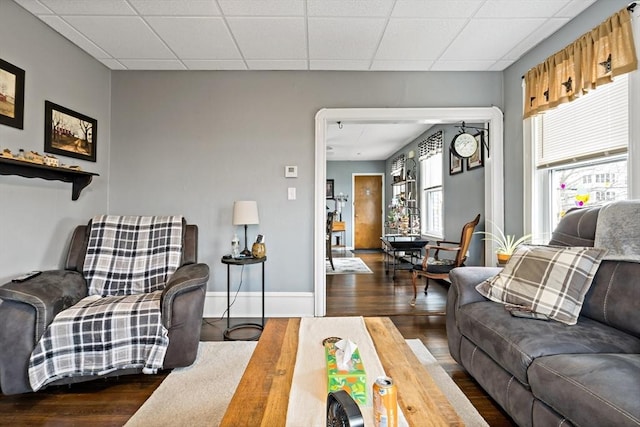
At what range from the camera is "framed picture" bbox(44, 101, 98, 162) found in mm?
2596

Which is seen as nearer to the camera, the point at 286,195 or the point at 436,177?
the point at 286,195

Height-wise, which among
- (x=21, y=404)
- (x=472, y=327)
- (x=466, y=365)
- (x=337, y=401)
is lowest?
(x=21, y=404)

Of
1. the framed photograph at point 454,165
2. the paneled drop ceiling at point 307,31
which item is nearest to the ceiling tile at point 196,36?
the paneled drop ceiling at point 307,31

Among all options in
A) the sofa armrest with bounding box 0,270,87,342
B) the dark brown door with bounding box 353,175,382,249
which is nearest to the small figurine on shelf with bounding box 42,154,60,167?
the sofa armrest with bounding box 0,270,87,342

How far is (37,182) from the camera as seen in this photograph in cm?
249

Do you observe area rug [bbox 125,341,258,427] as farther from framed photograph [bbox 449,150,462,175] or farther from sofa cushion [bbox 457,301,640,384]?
framed photograph [bbox 449,150,462,175]

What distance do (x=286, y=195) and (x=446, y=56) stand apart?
1975mm

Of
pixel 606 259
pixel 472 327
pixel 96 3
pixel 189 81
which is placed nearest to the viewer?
pixel 606 259

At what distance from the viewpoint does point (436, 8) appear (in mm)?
2354

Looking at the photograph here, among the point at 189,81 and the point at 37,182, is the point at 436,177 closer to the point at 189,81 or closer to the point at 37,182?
the point at 189,81

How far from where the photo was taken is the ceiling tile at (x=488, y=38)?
8.35 ft

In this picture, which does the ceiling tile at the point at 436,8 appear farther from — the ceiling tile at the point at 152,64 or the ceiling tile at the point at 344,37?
the ceiling tile at the point at 152,64

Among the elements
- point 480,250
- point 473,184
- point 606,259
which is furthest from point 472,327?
point 473,184

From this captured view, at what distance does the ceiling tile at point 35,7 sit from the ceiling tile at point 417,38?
8.09 feet
